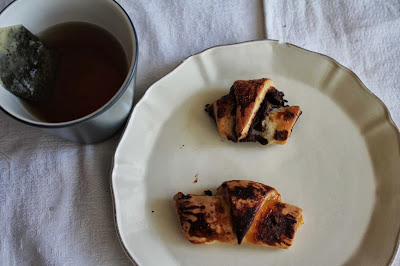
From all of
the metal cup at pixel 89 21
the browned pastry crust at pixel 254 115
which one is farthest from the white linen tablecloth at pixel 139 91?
the browned pastry crust at pixel 254 115

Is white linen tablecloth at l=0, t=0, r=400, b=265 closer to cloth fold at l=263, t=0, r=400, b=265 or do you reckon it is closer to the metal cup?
cloth fold at l=263, t=0, r=400, b=265

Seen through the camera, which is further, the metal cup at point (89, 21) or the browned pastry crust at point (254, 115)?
the browned pastry crust at point (254, 115)

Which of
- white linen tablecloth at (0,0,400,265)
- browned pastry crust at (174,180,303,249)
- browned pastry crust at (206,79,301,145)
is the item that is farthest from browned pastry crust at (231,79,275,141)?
white linen tablecloth at (0,0,400,265)

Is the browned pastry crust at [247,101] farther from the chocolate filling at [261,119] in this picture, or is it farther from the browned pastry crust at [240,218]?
Answer: the browned pastry crust at [240,218]

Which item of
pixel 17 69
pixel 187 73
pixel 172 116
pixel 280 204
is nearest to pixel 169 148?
pixel 172 116

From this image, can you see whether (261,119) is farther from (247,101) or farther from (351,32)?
(351,32)

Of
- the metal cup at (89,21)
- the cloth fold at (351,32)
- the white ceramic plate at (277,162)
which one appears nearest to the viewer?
the metal cup at (89,21)

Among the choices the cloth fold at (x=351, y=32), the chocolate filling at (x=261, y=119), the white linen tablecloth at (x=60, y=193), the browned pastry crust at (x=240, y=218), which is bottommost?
the white linen tablecloth at (x=60, y=193)

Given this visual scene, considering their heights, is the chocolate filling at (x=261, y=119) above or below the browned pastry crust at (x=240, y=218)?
above
